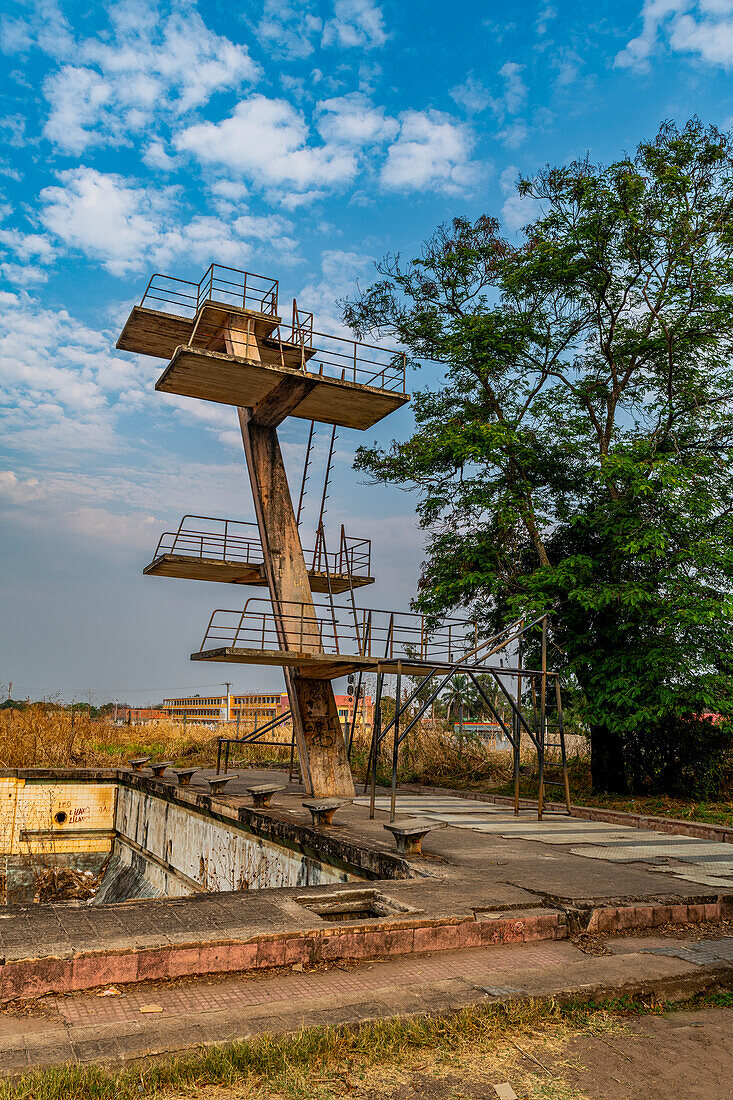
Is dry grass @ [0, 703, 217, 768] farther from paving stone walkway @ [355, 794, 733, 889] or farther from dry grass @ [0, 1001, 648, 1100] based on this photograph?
dry grass @ [0, 1001, 648, 1100]

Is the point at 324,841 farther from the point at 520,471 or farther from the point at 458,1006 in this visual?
the point at 520,471

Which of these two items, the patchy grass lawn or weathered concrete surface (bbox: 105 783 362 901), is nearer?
the patchy grass lawn

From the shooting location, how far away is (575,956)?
5.21 m

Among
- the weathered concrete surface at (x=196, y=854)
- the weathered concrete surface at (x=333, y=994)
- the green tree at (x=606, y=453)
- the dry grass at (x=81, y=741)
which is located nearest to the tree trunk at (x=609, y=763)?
the green tree at (x=606, y=453)

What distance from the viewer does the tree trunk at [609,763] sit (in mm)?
16531

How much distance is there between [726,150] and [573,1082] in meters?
18.6

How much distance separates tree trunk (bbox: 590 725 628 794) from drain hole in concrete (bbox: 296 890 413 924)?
11460mm

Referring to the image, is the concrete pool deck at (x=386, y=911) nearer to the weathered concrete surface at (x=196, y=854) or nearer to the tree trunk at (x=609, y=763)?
the weathered concrete surface at (x=196, y=854)

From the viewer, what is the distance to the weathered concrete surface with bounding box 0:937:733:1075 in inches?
139

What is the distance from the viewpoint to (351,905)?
19.8 ft

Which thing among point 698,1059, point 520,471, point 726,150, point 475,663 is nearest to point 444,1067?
point 698,1059

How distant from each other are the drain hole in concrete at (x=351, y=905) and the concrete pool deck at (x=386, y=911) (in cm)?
2

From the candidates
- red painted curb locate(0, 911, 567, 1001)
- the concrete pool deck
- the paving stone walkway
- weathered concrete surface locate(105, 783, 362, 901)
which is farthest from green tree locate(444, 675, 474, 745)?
red painted curb locate(0, 911, 567, 1001)

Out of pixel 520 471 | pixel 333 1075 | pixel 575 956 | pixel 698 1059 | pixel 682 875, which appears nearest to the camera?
pixel 333 1075
